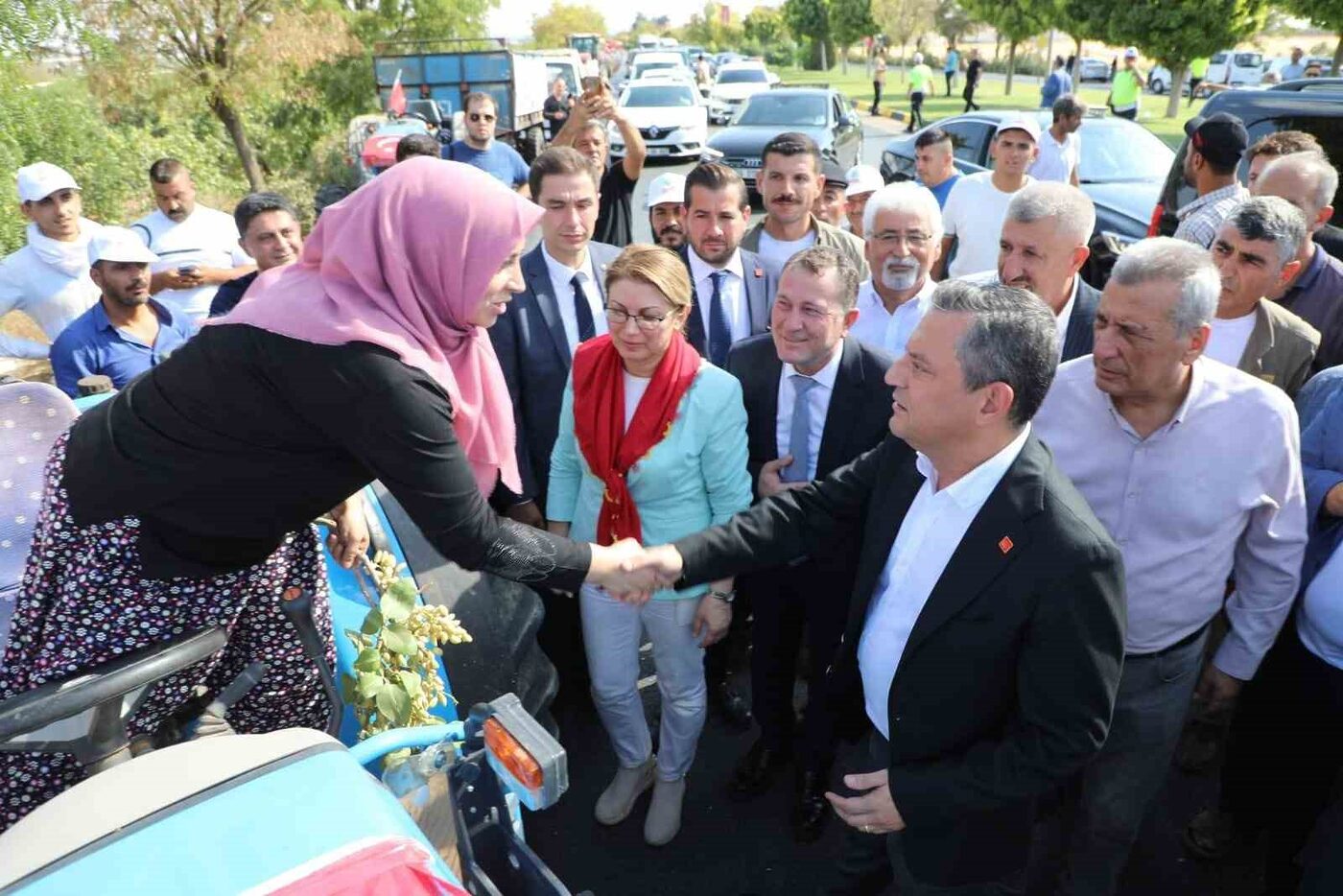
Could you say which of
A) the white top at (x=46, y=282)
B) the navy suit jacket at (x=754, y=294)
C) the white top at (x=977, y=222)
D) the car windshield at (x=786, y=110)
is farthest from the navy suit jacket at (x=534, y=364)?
the car windshield at (x=786, y=110)

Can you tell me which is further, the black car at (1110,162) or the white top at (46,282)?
the black car at (1110,162)

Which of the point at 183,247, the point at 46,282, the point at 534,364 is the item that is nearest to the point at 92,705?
the point at 534,364

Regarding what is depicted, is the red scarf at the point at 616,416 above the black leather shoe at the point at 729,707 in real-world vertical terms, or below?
above

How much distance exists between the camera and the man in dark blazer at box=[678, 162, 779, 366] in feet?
12.8

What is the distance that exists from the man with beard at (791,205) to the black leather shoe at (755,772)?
225 centimetres

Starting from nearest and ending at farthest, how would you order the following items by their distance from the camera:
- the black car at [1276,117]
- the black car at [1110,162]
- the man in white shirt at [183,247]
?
the man in white shirt at [183,247] < the black car at [1276,117] < the black car at [1110,162]

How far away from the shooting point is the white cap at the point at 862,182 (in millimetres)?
5879

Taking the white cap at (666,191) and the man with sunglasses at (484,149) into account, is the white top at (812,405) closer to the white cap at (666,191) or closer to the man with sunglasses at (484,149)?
the white cap at (666,191)

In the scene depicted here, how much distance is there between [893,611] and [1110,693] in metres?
0.47

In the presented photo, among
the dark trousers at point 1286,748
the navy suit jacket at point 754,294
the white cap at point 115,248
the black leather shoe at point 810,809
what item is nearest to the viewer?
the dark trousers at point 1286,748

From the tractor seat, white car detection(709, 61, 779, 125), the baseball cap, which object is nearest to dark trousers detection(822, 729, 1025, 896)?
the tractor seat

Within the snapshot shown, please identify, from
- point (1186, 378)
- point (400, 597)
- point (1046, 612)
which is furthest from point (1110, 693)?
point (400, 597)

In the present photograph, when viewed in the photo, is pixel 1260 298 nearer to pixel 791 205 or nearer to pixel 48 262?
pixel 791 205

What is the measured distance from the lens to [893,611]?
2057mm
